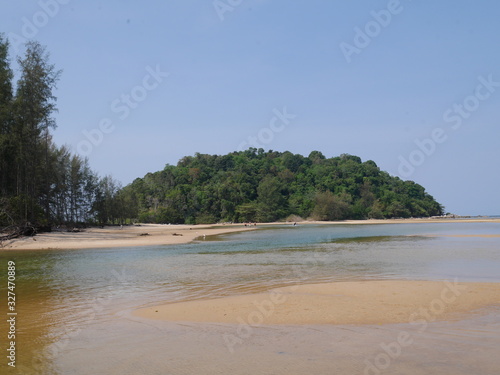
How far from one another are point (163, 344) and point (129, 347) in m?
0.55

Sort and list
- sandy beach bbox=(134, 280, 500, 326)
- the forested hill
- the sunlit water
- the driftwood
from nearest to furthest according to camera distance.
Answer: the sunlit water < sandy beach bbox=(134, 280, 500, 326) < the driftwood < the forested hill

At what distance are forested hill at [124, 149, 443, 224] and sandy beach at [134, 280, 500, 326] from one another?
92.0 metres

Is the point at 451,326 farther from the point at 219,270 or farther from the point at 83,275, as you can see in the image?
the point at 83,275

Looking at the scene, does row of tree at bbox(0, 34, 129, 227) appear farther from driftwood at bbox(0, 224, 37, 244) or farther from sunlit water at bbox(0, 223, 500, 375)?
sunlit water at bbox(0, 223, 500, 375)

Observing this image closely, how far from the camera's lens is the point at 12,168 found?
37.3 m

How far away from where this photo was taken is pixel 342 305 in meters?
9.39

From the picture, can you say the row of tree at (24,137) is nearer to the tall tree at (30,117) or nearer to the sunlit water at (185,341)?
the tall tree at (30,117)

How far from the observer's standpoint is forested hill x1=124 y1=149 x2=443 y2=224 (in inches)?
4462

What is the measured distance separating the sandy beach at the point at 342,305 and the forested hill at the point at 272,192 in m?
92.0

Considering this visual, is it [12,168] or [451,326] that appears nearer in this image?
[451,326]

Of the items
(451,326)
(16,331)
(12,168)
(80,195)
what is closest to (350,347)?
(451,326)

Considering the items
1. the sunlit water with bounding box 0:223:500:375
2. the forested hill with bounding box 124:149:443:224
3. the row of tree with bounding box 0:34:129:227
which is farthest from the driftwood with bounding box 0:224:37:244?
the forested hill with bounding box 124:149:443:224

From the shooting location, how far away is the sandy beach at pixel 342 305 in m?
8.28

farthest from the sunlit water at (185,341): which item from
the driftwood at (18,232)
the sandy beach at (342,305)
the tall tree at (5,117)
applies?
the tall tree at (5,117)
